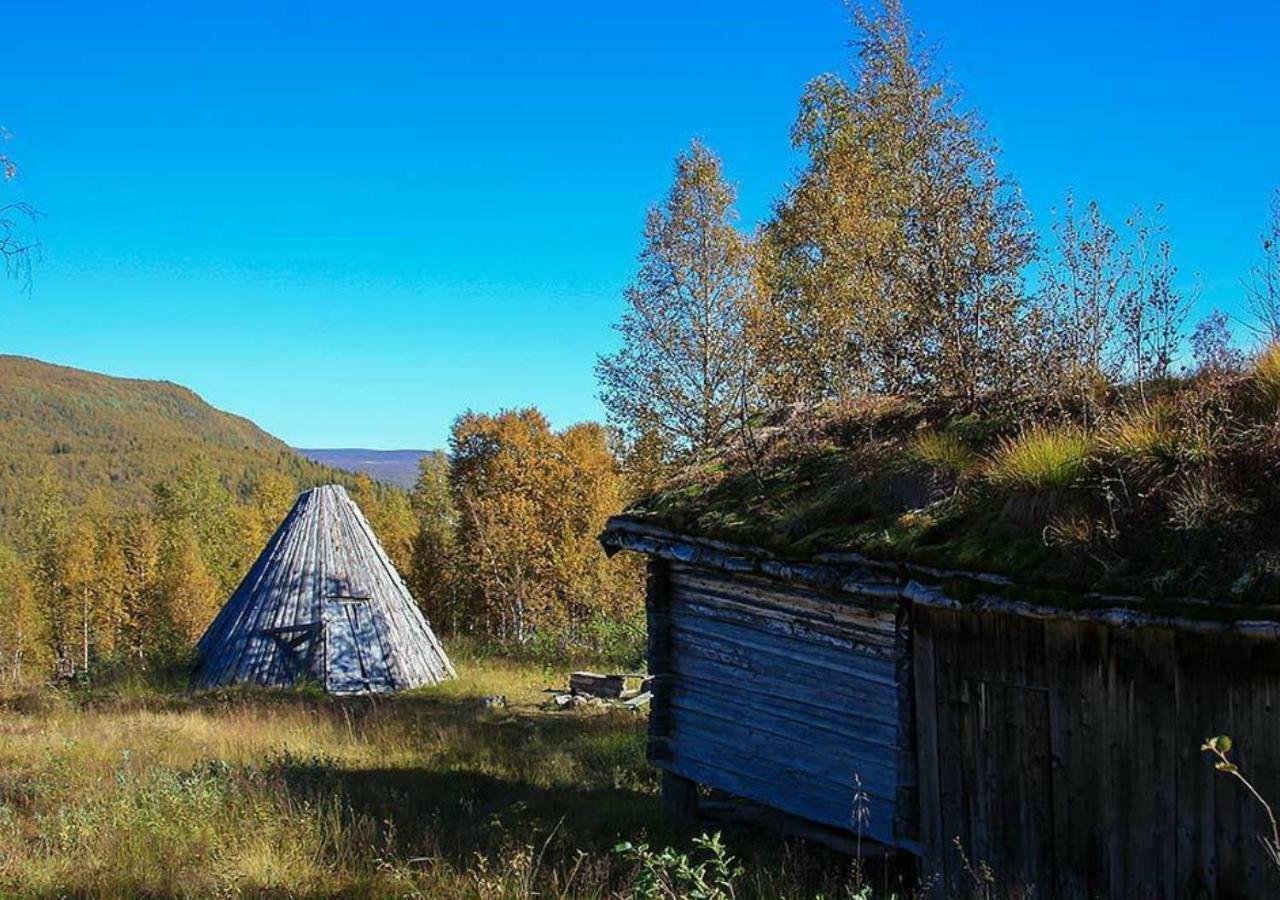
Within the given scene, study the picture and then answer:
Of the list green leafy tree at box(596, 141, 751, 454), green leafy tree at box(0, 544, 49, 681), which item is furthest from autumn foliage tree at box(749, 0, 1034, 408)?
green leafy tree at box(0, 544, 49, 681)

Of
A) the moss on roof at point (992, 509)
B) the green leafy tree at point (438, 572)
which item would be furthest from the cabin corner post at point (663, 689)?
the green leafy tree at point (438, 572)

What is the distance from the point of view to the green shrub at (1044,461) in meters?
5.54

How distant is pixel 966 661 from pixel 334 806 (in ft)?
15.4

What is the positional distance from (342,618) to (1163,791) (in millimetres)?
14201

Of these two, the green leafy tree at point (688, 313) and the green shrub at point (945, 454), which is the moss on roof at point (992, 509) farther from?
the green leafy tree at point (688, 313)

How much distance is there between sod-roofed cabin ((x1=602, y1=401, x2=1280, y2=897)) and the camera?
471 centimetres

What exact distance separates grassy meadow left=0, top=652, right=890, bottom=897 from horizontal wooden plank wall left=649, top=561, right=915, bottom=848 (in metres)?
0.49

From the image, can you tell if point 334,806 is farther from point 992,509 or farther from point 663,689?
point 992,509

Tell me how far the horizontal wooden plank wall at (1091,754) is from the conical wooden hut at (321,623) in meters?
12.1

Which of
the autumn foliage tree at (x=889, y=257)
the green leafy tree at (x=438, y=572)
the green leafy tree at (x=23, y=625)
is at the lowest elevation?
the green leafy tree at (x=23, y=625)

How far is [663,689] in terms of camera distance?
8.73m

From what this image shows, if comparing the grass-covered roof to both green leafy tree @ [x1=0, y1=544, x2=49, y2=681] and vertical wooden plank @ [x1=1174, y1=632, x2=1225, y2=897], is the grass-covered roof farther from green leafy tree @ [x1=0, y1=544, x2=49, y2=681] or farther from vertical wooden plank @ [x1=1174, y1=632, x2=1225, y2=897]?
green leafy tree @ [x1=0, y1=544, x2=49, y2=681]

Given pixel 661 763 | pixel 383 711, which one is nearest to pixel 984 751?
pixel 661 763

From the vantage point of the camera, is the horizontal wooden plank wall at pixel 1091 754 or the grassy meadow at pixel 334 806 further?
the grassy meadow at pixel 334 806
